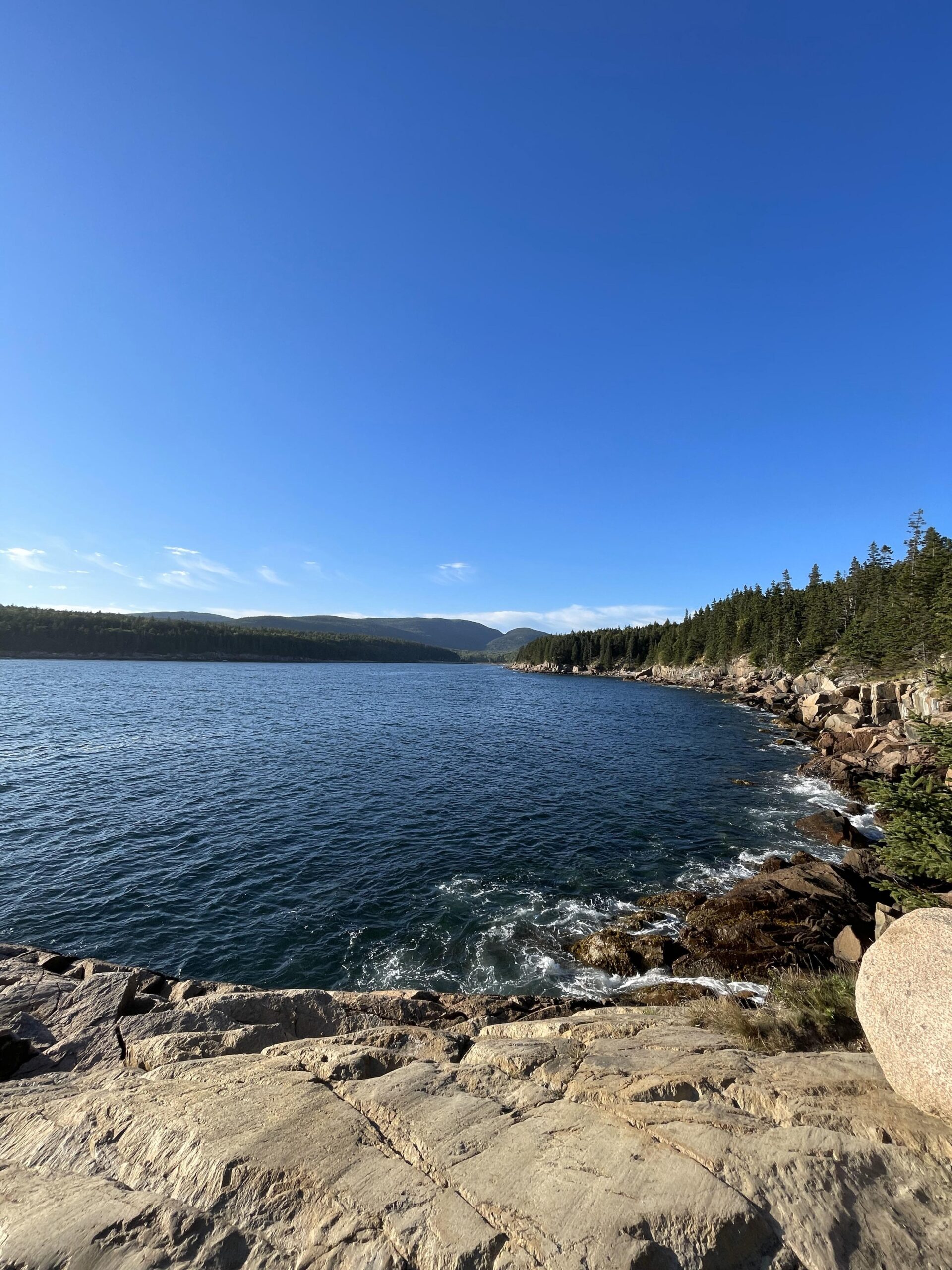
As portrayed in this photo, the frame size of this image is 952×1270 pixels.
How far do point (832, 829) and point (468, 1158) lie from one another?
28.9 meters

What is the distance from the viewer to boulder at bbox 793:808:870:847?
2600cm

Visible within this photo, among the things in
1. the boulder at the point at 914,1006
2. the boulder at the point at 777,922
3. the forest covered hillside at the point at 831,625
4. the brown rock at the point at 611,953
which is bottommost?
the brown rock at the point at 611,953

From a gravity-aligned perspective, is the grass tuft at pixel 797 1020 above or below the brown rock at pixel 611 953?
above

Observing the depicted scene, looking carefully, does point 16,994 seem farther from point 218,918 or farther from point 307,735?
point 307,735

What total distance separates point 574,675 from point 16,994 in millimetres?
171224

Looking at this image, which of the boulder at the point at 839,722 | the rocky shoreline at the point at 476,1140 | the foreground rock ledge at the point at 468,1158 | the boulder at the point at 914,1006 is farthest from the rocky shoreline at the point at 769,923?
the boulder at the point at 839,722

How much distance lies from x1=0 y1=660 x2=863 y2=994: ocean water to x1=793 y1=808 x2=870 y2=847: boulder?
3.66ft

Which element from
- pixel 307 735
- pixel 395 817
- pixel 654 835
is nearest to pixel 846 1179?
pixel 654 835

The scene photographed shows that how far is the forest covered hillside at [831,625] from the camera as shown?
2318 inches

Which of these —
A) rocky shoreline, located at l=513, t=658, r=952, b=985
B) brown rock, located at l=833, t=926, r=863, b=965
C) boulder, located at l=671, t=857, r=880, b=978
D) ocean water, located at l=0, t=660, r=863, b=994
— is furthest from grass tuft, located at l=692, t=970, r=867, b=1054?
ocean water, located at l=0, t=660, r=863, b=994

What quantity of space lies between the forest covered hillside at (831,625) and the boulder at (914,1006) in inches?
522

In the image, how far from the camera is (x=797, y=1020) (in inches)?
355

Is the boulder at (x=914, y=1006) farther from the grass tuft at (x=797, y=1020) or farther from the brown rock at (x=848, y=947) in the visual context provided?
the brown rock at (x=848, y=947)

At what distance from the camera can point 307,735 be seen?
5191 cm
